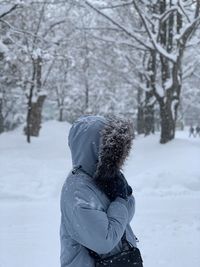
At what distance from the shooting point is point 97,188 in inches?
102

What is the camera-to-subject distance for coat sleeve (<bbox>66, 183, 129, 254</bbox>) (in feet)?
8.06

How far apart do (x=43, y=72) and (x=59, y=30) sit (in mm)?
2818

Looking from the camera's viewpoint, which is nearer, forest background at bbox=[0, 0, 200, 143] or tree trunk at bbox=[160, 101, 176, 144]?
forest background at bbox=[0, 0, 200, 143]

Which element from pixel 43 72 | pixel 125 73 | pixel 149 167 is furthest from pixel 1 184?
pixel 125 73

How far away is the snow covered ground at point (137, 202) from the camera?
6684 millimetres

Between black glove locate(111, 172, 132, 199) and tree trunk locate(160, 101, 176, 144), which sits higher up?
black glove locate(111, 172, 132, 199)

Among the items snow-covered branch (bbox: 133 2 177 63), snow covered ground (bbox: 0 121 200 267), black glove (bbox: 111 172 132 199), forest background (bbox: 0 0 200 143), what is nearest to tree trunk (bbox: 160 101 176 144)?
forest background (bbox: 0 0 200 143)

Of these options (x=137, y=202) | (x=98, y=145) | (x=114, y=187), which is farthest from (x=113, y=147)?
(x=137, y=202)

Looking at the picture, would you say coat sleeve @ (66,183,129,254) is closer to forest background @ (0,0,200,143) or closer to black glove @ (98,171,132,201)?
black glove @ (98,171,132,201)

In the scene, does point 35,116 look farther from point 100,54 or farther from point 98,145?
point 98,145

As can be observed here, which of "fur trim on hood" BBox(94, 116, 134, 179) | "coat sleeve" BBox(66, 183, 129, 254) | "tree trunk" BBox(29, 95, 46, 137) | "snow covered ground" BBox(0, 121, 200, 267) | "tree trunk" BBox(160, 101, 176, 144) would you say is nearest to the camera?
"coat sleeve" BBox(66, 183, 129, 254)

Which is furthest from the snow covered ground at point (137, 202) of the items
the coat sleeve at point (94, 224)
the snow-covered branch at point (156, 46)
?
the coat sleeve at point (94, 224)

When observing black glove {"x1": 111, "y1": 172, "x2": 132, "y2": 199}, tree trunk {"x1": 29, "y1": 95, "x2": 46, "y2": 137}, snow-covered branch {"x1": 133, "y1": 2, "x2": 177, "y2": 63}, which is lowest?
tree trunk {"x1": 29, "y1": 95, "x2": 46, "y2": 137}

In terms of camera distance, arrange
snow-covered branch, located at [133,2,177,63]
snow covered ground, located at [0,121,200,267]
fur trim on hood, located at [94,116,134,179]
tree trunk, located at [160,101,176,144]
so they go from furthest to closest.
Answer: tree trunk, located at [160,101,176,144], snow-covered branch, located at [133,2,177,63], snow covered ground, located at [0,121,200,267], fur trim on hood, located at [94,116,134,179]
